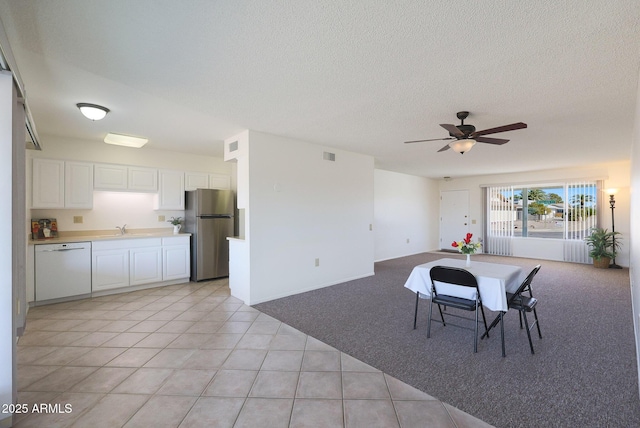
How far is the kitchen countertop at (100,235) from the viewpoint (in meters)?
4.11

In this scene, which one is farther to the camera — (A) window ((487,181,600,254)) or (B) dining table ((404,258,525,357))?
(A) window ((487,181,600,254))

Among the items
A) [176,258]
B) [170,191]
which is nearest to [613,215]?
[176,258]

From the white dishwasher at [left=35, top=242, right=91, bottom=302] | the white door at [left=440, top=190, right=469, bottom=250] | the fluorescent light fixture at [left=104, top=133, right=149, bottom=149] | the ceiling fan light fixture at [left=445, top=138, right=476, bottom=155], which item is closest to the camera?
the ceiling fan light fixture at [left=445, top=138, right=476, bottom=155]

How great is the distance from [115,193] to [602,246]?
10086 millimetres

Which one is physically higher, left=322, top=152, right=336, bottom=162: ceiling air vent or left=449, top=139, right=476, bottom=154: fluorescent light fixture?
left=322, top=152, right=336, bottom=162: ceiling air vent

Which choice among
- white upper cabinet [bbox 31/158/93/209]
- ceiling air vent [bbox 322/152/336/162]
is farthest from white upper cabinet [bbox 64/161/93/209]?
ceiling air vent [bbox 322/152/336/162]

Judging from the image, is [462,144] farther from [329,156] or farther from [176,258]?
[176,258]

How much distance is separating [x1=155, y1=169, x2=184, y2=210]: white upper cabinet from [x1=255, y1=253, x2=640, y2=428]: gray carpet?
113 inches

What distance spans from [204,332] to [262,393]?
4.41 ft

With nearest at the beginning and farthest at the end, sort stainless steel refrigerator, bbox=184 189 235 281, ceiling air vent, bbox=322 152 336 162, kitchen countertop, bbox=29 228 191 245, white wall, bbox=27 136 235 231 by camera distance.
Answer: kitchen countertop, bbox=29 228 191 245
white wall, bbox=27 136 235 231
ceiling air vent, bbox=322 152 336 162
stainless steel refrigerator, bbox=184 189 235 281

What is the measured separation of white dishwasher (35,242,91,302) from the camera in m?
3.95

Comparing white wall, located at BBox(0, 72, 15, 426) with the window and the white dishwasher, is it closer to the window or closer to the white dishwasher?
the white dishwasher

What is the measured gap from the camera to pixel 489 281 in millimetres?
2715

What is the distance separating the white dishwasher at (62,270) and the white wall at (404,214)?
5.84 m
